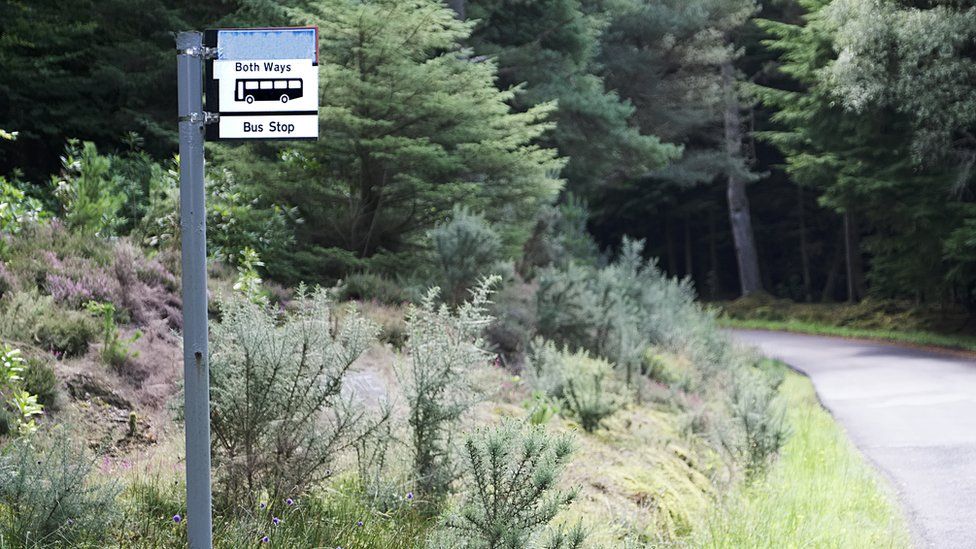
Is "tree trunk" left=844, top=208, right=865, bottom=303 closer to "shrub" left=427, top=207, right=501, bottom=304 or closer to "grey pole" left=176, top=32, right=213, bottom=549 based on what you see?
"shrub" left=427, top=207, right=501, bottom=304

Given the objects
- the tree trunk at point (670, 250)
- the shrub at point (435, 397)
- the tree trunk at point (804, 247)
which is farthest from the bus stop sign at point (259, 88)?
the tree trunk at point (670, 250)

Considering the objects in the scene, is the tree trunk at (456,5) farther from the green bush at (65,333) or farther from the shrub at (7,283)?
the green bush at (65,333)

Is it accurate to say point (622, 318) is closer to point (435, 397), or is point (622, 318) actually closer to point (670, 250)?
point (435, 397)

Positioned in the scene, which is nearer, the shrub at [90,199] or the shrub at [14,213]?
the shrub at [14,213]

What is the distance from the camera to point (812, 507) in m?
6.96

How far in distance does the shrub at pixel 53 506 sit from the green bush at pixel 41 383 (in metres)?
1.90

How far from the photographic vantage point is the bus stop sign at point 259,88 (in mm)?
3469

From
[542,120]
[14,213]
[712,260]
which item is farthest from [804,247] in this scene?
[14,213]

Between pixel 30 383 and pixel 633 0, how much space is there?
749 inches

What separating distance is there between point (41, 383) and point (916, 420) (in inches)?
344

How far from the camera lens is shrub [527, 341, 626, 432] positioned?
25.3 ft

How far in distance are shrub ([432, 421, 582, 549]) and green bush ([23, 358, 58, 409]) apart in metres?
3.18

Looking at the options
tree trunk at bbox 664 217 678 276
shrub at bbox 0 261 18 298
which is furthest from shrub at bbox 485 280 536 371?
tree trunk at bbox 664 217 678 276

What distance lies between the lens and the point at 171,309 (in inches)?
317
